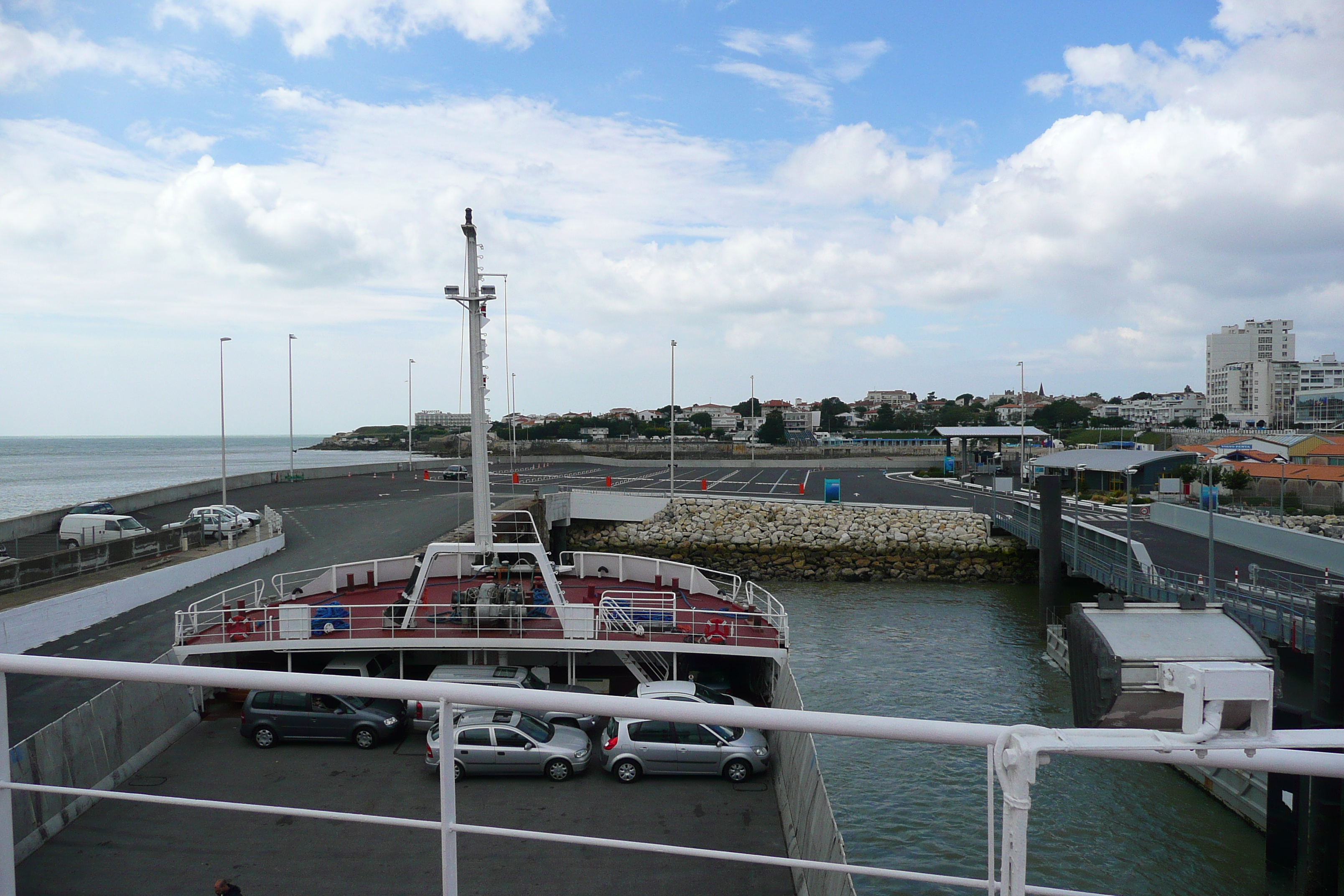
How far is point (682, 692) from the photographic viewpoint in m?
10.9

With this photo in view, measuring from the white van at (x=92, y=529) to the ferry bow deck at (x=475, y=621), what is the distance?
15.2 metres

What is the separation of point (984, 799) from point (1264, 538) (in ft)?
63.1

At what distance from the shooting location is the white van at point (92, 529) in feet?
85.2

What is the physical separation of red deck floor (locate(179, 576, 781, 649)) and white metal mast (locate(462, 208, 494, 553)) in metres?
1.52

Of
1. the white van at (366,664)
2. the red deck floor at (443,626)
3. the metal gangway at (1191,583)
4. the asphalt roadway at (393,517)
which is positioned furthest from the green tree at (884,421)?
the white van at (366,664)

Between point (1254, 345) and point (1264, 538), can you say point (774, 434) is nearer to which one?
point (1264, 538)

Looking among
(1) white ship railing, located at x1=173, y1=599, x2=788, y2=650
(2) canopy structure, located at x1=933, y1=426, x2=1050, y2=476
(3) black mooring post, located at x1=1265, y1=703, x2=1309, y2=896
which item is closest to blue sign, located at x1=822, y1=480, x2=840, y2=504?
(2) canopy structure, located at x1=933, y1=426, x2=1050, y2=476

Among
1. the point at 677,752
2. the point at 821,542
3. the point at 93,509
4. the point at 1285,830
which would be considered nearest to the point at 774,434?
the point at 821,542

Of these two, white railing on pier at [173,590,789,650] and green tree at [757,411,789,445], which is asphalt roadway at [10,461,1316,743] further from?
green tree at [757,411,789,445]

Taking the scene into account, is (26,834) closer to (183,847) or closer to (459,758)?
(183,847)

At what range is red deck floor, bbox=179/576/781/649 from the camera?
38.3 feet

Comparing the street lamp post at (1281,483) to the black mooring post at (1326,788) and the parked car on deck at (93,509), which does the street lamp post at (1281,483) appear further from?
the parked car on deck at (93,509)

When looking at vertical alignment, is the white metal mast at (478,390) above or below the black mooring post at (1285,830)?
above

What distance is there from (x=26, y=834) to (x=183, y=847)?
4.52 feet
